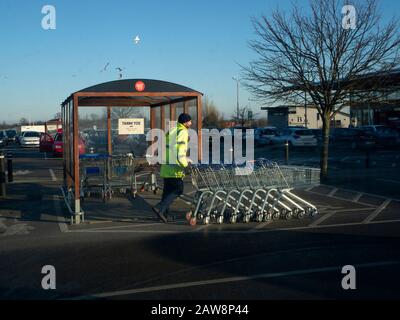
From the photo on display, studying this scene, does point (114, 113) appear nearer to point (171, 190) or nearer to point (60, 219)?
point (60, 219)

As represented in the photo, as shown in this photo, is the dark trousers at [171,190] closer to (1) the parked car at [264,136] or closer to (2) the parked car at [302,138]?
(2) the parked car at [302,138]

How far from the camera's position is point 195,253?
27.7 feet

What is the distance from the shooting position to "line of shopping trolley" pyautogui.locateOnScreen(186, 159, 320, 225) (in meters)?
10.9

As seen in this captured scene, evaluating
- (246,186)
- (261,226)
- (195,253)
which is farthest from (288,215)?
(195,253)

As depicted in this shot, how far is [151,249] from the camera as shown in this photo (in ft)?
28.9

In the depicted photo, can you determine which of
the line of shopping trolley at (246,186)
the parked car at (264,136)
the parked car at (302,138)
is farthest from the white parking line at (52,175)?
the parked car at (264,136)

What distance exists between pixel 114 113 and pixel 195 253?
11524 millimetres

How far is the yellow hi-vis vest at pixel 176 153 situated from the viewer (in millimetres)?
10625

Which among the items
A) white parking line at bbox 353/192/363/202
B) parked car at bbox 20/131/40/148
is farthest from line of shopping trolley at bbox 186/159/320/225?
parked car at bbox 20/131/40/148

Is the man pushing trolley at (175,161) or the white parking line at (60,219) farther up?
the man pushing trolley at (175,161)

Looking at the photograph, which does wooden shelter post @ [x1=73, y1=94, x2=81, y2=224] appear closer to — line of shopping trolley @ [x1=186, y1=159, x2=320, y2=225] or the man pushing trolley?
the man pushing trolley

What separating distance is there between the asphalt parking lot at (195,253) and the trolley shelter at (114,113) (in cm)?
122
